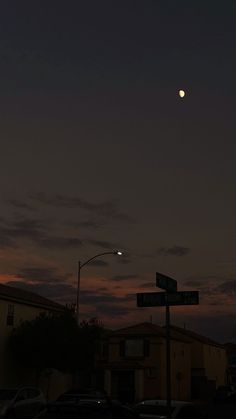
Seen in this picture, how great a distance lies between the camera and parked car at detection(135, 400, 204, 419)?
13.7 m

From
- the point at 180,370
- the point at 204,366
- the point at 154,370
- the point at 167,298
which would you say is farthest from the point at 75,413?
the point at 204,366

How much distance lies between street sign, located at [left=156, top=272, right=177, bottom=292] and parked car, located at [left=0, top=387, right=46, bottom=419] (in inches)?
400

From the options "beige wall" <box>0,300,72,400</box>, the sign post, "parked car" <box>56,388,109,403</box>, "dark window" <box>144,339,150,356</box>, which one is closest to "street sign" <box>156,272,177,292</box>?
the sign post

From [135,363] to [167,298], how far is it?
43400 mm

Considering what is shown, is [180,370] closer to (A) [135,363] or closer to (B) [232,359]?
(A) [135,363]

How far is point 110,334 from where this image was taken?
60.1 m

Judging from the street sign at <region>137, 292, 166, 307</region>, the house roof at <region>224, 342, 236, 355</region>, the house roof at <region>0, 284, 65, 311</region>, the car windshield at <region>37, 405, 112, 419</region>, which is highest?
the house roof at <region>224, 342, 236, 355</region>

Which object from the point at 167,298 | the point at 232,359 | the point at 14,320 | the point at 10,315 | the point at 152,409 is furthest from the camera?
the point at 232,359

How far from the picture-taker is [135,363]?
2153 inches

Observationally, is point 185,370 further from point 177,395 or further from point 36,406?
point 36,406

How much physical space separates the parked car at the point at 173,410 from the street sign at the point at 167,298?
2.48 m

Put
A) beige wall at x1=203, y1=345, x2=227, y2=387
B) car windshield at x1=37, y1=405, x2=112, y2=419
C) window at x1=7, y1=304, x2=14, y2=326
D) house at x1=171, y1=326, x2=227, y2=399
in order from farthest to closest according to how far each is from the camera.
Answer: beige wall at x1=203, y1=345, x2=227, y2=387 → house at x1=171, y1=326, x2=227, y2=399 → window at x1=7, y1=304, x2=14, y2=326 → car windshield at x1=37, y1=405, x2=112, y2=419

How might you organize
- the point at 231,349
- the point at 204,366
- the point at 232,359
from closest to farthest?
the point at 204,366 → the point at 232,359 → the point at 231,349

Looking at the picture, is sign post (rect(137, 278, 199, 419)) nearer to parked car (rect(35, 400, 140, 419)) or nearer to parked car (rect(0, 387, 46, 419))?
parked car (rect(35, 400, 140, 419))
